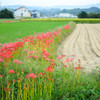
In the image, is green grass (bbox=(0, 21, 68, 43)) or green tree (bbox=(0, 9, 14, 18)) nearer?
green grass (bbox=(0, 21, 68, 43))

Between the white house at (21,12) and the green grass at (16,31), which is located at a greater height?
the green grass at (16,31)

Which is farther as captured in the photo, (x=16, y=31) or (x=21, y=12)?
(x=21, y=12)

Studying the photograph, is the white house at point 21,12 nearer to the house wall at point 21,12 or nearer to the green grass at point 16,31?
the house wall at point 21,12

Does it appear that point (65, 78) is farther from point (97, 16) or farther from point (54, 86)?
point (97, 16)

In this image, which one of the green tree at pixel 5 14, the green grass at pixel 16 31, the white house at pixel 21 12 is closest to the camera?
the green grass at pixel 16 31

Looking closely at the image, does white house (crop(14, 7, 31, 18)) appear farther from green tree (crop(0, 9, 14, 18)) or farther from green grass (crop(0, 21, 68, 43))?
green grass (crop(0, 21, 68, 43))

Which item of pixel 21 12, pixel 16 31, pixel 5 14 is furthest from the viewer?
pixel 21 12

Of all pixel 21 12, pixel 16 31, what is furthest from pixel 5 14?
pixel 16 31

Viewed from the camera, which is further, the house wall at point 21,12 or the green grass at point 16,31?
the house wall at point 21,12

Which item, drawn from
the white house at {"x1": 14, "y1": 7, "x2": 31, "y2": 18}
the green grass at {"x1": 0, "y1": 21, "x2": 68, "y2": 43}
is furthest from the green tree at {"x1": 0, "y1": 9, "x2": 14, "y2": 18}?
the white house at {"x1": 14, "y1": 7, "x2": 31, "y2": 18}

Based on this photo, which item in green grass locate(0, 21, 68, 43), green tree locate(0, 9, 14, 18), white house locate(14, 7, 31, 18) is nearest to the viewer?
green grass locate(0, 21, 68, 43)

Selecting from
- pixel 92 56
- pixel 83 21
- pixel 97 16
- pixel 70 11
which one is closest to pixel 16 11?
pixel 97 16

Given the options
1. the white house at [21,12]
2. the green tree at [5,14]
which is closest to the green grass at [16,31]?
the green tree at [5,14]

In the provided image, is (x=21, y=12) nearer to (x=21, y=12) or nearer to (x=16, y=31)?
(x=21, y=12)
